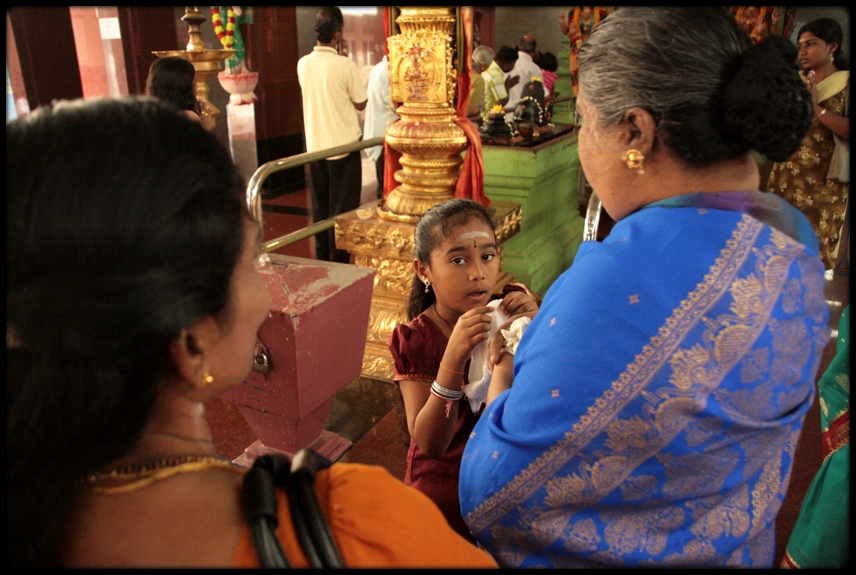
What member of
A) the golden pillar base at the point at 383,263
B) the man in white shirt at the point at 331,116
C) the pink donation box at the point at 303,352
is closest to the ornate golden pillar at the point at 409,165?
the golden pillar base at the point at 383,263

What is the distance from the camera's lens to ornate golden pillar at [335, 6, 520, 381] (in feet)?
10.3

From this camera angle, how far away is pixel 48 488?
2.01 feet

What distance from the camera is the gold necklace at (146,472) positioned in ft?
2.08

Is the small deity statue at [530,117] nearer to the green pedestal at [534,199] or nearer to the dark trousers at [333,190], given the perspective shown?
the green pedestal at [534,199]

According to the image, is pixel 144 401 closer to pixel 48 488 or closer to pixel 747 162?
pixel 48 488

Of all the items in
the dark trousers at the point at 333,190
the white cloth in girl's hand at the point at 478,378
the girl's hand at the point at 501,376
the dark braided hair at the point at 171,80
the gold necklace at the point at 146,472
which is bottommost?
the dark trousers at the point at 333,190

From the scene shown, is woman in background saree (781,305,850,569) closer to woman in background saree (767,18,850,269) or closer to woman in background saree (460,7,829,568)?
woman in background saree (460,7,829,568)

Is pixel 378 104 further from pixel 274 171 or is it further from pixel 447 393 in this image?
pixel 447 393

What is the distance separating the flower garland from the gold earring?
6.32 m

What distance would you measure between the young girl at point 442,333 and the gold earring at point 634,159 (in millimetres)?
488

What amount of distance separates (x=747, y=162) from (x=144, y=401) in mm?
949

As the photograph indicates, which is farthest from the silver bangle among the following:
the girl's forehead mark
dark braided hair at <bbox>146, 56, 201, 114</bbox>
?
dark braided hair at <bbox>146, 56, 201, 114</bbox>

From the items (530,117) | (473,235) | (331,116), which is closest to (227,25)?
(331,116)

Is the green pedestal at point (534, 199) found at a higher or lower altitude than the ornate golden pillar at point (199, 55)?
lower
